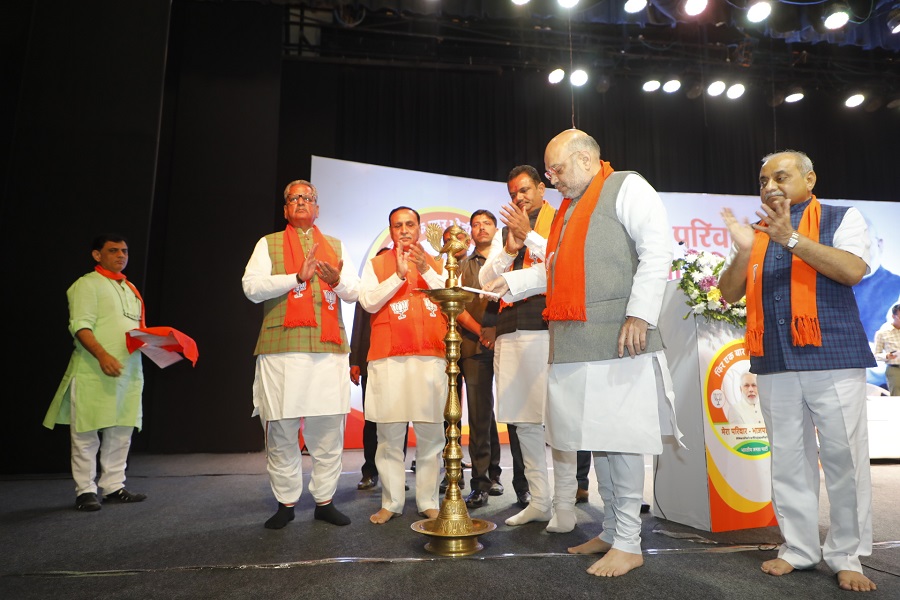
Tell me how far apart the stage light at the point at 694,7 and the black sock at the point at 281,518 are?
5748 millimetres

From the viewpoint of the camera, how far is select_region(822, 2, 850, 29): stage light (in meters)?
5.93

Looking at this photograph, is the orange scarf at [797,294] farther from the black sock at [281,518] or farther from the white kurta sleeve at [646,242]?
the black sock at [281,518]

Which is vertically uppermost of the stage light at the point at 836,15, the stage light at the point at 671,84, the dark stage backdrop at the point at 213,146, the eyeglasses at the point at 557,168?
the stage light at the point at 671,84

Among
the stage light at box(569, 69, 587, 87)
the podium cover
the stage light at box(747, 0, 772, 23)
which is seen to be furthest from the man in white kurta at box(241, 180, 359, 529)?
the stage light at box(569, 69, 587, 87)

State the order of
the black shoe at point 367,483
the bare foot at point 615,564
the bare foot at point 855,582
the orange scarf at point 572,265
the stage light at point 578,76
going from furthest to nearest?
the stage light at point 578,76 < the black shoe at point 367,483 < the orange scarf at point 572,265 < the bare foot at point 615,564 < the bare foot at point 855,582

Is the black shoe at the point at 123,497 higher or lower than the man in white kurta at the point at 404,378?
lower

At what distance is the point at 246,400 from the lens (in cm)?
609

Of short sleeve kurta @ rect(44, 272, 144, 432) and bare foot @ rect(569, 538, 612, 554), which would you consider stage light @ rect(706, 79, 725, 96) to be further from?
short sleeve kurta @ rect(44, 272, 144, 432)

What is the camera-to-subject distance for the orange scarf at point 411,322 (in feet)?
10.4

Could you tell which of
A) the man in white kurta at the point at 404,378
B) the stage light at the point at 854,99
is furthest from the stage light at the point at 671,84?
the man in white kurta at the point at 404,378

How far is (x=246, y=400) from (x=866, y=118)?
9507mm

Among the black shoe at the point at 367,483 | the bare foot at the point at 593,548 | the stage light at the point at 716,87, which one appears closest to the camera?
the bare foot at the point at 593,548

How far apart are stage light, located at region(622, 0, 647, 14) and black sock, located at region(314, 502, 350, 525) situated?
17.9 ft

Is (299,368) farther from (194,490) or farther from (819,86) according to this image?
(819,86)
